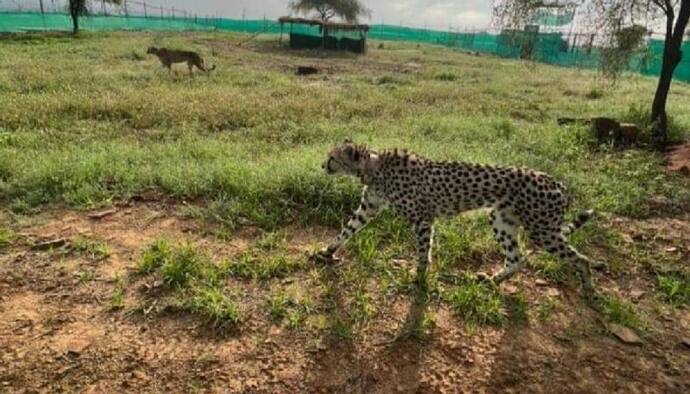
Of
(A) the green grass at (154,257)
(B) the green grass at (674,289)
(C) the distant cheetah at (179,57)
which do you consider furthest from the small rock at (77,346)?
(C) the distant cheetah at (179,57)

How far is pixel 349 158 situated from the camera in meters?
5.28

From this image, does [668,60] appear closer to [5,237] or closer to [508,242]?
[508,242]

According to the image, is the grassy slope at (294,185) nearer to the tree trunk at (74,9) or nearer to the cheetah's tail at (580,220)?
the cheetah's tail at (580,220)

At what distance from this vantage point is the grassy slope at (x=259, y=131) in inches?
263

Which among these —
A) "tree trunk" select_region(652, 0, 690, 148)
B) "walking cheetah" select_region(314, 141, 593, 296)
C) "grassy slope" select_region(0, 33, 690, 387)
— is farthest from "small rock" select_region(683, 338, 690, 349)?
"tree trunk" select_region(652, 0, 690, 148)

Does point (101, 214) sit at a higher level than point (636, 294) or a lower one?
higher

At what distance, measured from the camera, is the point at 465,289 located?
4.86 m

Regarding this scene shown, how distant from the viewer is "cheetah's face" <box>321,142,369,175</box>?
527 centimetres

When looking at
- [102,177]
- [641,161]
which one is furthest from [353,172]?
[641,161]

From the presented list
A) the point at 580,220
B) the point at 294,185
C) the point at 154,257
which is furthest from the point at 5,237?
the point at 580,220

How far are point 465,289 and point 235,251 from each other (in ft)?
7.41

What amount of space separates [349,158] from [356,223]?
25.3 inches

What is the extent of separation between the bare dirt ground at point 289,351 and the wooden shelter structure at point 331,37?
3144cm

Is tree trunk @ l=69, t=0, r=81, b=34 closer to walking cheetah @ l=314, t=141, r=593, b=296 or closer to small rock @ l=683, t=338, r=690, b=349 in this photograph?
walking cheetah @ l=314, t=141, r=593, b=296
